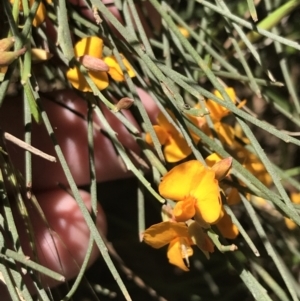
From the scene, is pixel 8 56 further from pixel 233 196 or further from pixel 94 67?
pixel 233 196

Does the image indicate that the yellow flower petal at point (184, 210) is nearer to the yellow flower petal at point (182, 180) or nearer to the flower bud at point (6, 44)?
the yellow flower petal at point (182, 180)

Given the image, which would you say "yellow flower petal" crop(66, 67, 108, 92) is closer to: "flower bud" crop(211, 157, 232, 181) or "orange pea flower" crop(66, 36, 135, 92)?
"orange pea flower" crop(66, 36, 135, 92)

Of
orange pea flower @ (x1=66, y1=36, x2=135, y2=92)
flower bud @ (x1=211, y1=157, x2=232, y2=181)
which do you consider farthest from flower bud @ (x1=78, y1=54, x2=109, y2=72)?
flower bud @ (x1=211, y1=157, x2=232, y2=181)

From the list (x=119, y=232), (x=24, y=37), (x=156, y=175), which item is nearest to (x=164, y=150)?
(x=156, y=175)

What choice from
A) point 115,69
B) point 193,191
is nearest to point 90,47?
point 115,69

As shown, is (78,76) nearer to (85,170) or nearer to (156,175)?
(156,175)

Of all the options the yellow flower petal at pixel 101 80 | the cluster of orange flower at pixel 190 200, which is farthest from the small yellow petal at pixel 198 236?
the yellow flower petal at pixel 101 80
